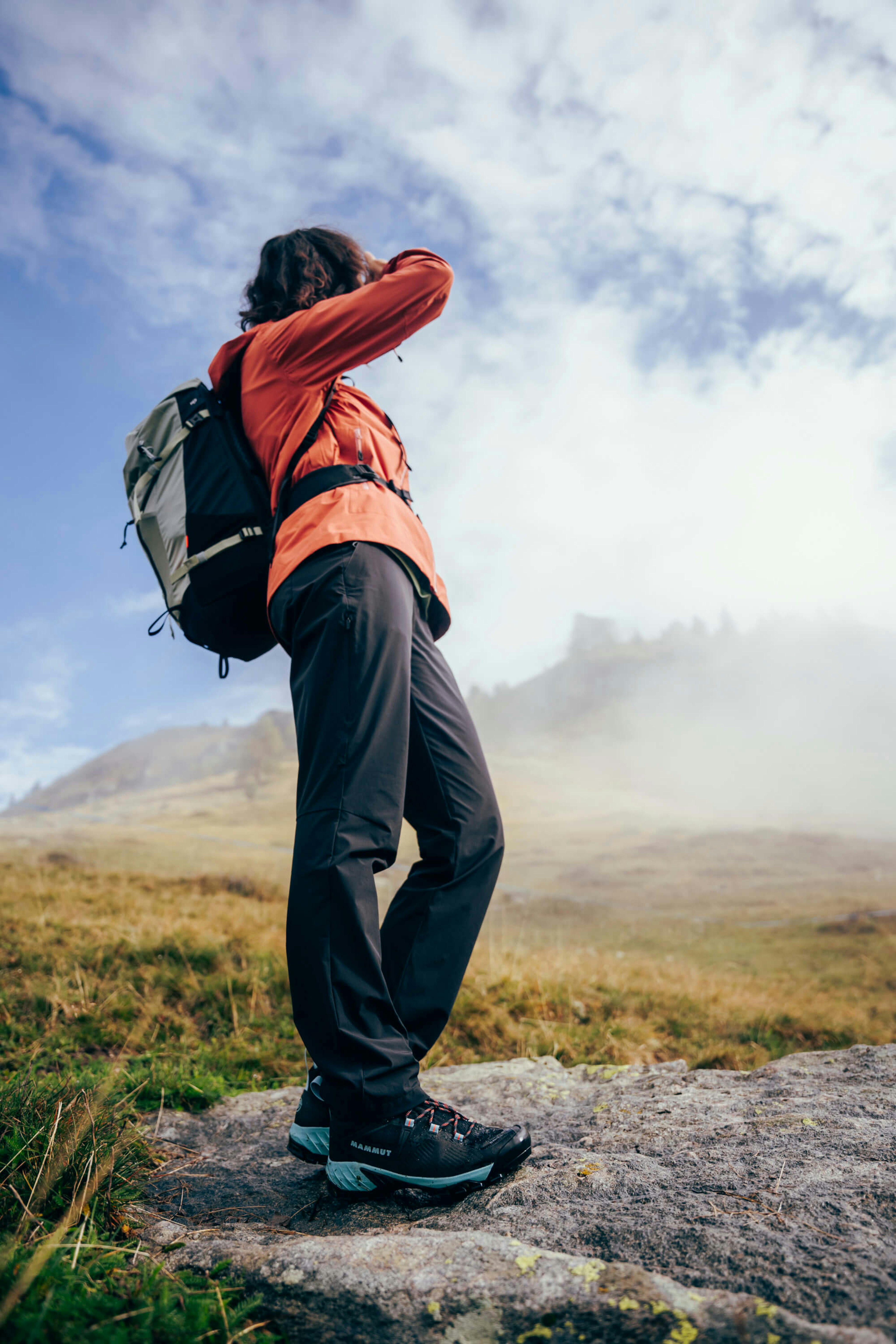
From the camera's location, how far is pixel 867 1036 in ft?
15.4

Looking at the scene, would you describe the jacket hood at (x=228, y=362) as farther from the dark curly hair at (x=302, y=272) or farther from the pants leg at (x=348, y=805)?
the pants leg at (x=348, y=805)

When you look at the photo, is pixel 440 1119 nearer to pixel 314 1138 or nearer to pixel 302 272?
pixel 314 1138

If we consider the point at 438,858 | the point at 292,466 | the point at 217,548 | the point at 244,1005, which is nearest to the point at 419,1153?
the point at 438,858

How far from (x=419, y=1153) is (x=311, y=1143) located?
507mm

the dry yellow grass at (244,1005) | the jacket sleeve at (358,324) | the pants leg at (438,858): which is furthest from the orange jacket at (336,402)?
the dry yellow grass at (244,1005)

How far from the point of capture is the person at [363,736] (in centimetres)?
181

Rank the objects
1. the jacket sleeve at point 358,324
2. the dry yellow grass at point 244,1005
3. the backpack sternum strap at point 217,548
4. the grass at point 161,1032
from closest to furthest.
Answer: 1. the grass at point 161,1032
2. the jacket sleeve at point 358,324
3. the backpack sternum strap at point 217,548
4. the dry yellow grass at point 244,1005

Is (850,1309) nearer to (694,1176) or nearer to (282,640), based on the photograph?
(694,1176)

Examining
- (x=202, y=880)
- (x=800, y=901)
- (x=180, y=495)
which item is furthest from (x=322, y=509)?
(x=800, y=901)

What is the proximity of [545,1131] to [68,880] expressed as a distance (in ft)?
22.1

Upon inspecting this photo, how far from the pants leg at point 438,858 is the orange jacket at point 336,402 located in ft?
1.32

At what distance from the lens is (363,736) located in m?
1.98

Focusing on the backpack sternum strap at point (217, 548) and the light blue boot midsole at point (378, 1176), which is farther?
the backpack sternum strap at point (217, 548)

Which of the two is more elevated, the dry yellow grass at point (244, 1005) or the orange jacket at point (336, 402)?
the orange jacket at point (336, 402)
